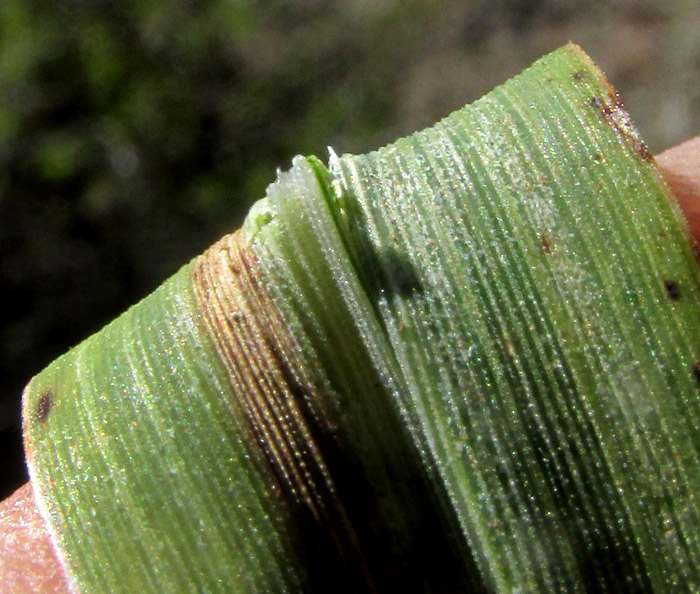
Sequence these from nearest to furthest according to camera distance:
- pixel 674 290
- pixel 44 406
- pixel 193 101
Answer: pixel 674 290 → pixel 44 406 → pixel 193 101

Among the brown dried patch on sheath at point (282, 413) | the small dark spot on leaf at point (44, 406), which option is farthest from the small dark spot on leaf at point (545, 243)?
the small dark spot on leaf at point (44, 406)

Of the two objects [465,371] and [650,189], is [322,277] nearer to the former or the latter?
[465,371]

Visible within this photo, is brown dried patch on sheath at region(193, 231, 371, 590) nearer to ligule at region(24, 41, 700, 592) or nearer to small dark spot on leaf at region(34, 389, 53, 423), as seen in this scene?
ligule at region(24, 41, 700, 592)

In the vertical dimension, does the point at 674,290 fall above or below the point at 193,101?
below

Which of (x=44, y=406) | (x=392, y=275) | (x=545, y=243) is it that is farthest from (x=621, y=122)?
(x=44, y=406)

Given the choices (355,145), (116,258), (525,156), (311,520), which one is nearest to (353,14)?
(355,145)

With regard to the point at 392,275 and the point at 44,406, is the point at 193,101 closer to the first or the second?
the point at 44,406
